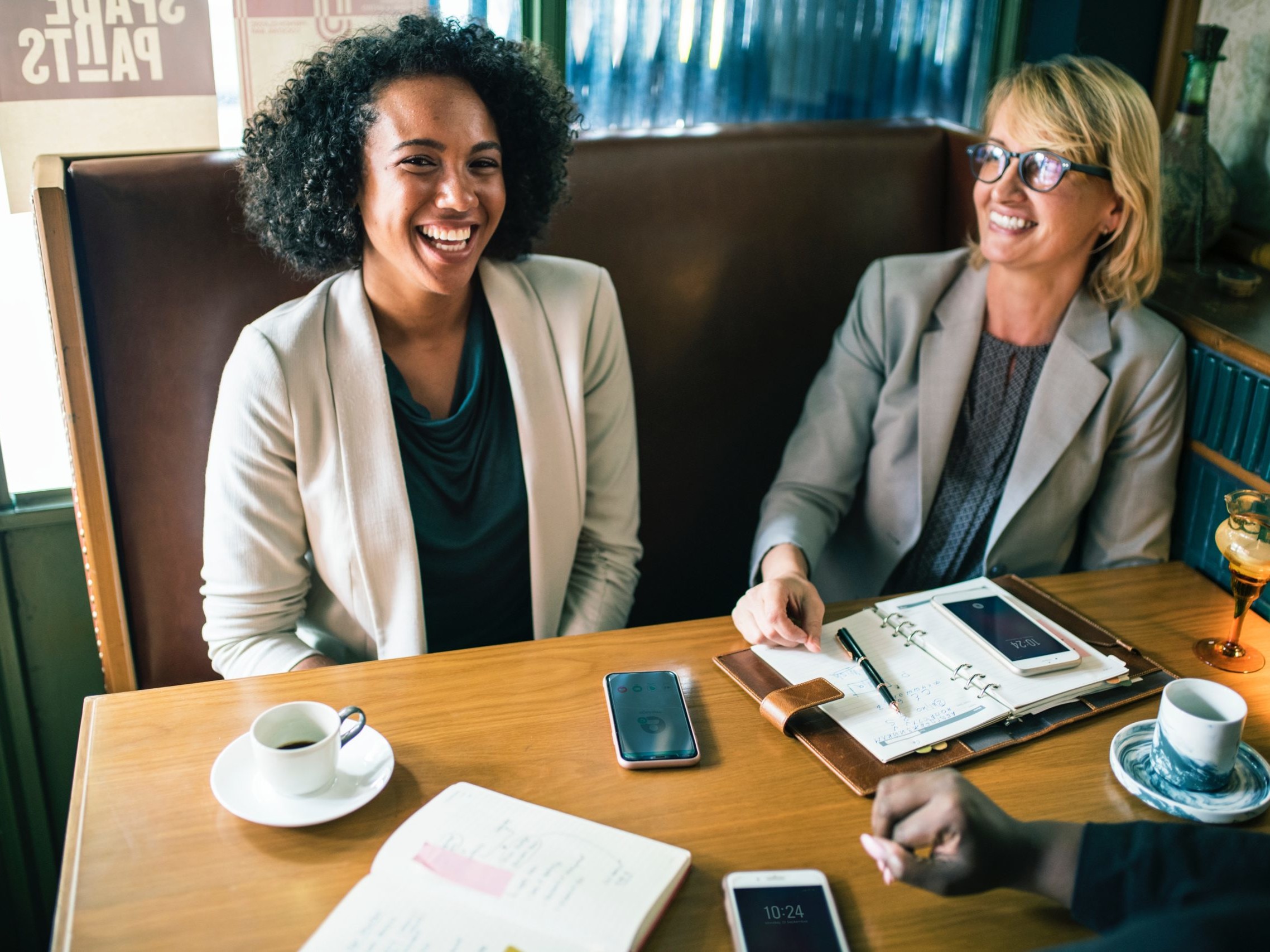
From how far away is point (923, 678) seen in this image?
1.29 meters

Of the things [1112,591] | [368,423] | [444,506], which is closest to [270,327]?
[368,423]

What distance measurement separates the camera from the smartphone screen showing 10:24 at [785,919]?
36.6 inches

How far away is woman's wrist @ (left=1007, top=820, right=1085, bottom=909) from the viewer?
962 mm

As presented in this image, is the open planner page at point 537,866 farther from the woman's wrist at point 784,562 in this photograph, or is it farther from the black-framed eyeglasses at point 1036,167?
the black-framed eyeglasses at point 1036,167

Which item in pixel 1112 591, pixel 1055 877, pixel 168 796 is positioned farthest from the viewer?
pixel 1112 591

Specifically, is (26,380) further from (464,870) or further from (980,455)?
(980,455)

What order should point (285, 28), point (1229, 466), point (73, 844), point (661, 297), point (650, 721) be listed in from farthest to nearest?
point (661, 297) → point (285, 28) → point (1229, 466) → point (650, 721) → point (73, 844)

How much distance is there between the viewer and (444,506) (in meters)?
1.68

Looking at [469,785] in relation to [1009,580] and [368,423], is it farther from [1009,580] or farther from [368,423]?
[1009,580]

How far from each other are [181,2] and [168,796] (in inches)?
55.7

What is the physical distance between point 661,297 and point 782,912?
1309 mm

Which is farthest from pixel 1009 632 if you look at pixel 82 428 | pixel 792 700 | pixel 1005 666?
pixel 82 428

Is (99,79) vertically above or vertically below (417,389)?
above

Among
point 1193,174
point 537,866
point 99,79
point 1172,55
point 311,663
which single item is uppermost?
point 1172,55
